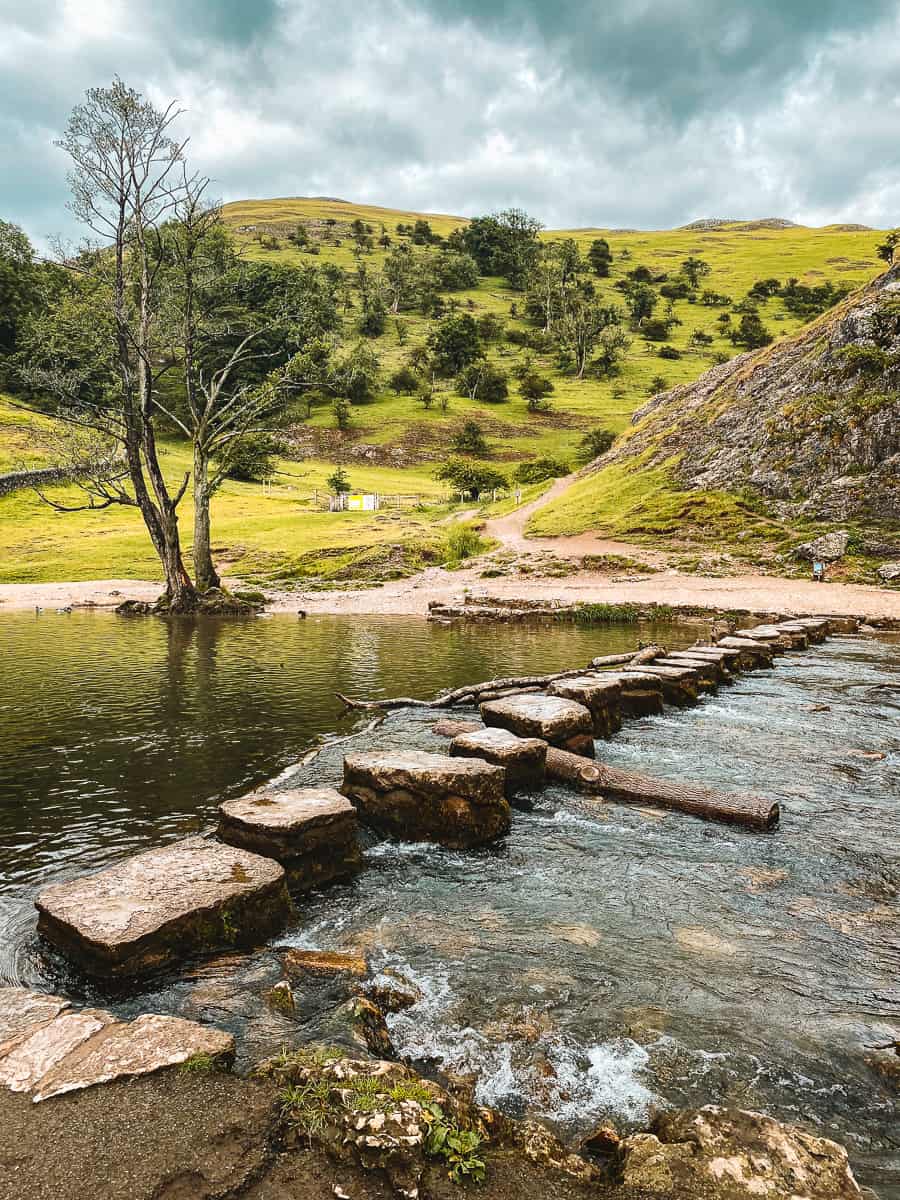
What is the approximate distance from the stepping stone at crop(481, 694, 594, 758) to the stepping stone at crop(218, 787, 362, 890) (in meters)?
3.33

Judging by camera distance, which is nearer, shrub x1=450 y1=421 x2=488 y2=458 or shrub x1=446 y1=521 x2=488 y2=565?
shrub x1=446 y1=521 x2=488 y2=565

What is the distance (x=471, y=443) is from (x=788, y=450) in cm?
4978

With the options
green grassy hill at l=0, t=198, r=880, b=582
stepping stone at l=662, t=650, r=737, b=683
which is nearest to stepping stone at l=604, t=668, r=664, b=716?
stepping stone at l=662, t=650, r=737, b=683

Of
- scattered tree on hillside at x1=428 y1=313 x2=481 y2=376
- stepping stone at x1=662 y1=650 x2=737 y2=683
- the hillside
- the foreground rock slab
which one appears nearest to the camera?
the foreground rock slab

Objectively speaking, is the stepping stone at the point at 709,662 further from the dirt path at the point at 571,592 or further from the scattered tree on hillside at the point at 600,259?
the scattered tree on hillside at the point at 600,259

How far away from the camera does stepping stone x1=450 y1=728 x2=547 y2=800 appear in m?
7.70

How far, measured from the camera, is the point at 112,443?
27688 mm

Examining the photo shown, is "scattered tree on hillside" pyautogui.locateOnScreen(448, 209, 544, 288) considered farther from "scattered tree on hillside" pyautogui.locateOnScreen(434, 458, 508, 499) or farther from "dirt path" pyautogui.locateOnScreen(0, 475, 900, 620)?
"dirt path" pyautogui.locateOnScreen(0, 475, 900, 620)

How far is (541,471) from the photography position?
7188cm

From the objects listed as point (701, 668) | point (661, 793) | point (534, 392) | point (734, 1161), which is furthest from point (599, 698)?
point (534, 392)

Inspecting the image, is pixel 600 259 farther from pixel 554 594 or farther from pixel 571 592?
pixel 554 594

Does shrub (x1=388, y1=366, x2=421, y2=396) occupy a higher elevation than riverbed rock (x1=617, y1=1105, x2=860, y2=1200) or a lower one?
higher

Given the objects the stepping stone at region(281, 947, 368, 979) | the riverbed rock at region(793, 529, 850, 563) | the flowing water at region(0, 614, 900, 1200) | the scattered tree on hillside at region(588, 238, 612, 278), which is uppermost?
the scattered tree on hillside at region(588, 238, 612, 278)

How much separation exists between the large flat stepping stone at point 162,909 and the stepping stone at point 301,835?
0.32m
